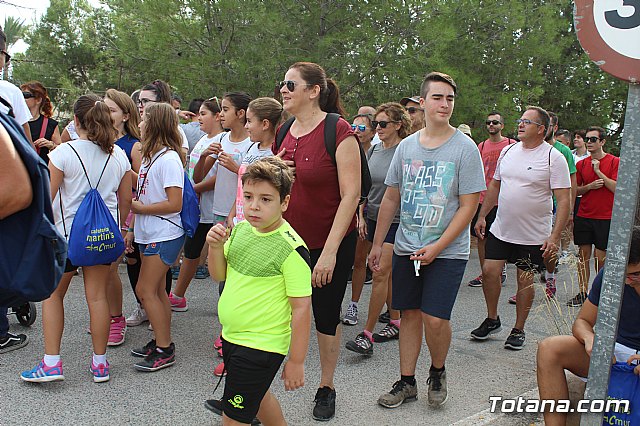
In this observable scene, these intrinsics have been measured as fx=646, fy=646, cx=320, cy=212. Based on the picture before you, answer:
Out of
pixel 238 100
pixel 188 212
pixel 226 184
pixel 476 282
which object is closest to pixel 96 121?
pixel 188 212

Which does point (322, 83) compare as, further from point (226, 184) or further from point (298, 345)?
point (226, 184)

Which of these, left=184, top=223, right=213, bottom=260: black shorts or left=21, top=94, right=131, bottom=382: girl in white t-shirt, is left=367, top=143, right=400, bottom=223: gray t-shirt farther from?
left=21, top=94, right=131, bottom=382: girl in white t-shirt

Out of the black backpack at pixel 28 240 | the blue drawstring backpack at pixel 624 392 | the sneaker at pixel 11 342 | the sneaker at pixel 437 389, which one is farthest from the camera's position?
the sneaker at pixel 11 342

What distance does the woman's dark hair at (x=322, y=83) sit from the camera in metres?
3.96

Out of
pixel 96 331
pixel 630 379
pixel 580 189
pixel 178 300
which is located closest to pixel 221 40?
pixel 178 300

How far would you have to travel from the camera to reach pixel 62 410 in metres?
3.98

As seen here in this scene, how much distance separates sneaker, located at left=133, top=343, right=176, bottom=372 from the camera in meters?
4.69

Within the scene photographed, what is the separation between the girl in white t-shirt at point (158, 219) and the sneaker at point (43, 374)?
564 millimetres

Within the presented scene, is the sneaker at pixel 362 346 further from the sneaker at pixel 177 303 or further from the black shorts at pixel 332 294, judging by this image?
the sneaker at pixel 177 303

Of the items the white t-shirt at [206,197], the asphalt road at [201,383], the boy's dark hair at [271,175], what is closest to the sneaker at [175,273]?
the asphalt road at [201,383]

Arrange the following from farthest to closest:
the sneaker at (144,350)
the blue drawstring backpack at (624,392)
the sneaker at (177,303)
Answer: the sneaker at (177,303) < the sneaker at (144,350) < the blue drawstring backpack at (624,392)

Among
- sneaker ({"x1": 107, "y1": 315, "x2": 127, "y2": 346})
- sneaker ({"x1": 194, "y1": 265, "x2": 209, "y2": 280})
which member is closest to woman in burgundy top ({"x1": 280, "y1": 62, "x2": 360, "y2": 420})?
sneaker ({"x1": 107, "y1": 315, "x2": 127, "y2": 346})

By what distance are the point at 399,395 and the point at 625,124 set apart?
7.59 ft

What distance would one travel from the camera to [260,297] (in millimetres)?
3023
